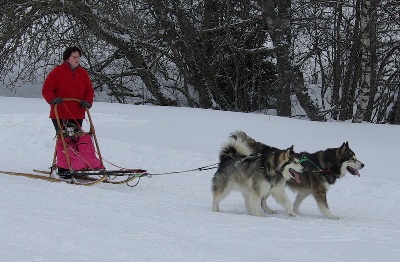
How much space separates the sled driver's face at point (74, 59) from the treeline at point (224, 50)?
6333mm

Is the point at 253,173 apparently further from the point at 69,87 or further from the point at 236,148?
the point at 69,87

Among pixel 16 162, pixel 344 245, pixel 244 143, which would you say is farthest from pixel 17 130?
pixel 344 245

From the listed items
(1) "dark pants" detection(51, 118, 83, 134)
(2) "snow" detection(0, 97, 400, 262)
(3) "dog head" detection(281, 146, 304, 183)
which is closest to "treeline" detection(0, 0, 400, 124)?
(2) "snow" detection(0, 97, 400, 262)

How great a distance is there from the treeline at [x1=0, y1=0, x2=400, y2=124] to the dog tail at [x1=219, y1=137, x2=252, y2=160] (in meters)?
7.73

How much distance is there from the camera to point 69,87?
7281 millimetres

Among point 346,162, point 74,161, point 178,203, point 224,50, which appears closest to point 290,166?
point 346,162

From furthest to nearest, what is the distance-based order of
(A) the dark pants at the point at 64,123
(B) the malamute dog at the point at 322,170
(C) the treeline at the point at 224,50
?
(C) the treeline at the point at 224,50
(A) the dark pants at the point at 64,123
(B) the malamute dog at the point at 322,170

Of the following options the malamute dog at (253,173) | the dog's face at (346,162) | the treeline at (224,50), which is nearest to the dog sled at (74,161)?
the malamute dog at (253,173)

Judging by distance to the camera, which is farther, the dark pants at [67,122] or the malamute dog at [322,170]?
the dark pants at [67,122]

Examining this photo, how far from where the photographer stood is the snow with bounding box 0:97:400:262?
3.90m

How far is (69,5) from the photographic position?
1316 cm

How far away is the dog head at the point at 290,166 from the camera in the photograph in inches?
228

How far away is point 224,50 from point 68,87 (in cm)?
855

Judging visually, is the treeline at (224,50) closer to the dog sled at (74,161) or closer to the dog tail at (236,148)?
the dog sled at (74,161)
